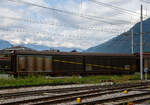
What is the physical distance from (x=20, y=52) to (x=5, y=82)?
19.8 feet

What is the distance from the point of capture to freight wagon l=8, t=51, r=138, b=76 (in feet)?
78.8

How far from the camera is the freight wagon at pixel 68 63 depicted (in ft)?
78.8

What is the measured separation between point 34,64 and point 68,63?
175 inches

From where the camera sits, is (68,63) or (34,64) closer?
(34,64)

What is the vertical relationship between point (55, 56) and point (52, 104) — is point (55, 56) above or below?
above

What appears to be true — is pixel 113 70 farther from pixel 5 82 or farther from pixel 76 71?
pixel 5 82

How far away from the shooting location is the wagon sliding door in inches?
939

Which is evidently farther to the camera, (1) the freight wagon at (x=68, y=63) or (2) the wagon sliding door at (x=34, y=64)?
(1) the freight wagon at (x=68, y=63)

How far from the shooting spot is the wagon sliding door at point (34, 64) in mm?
23844

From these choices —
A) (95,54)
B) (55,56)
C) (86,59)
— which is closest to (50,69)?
(55,56)

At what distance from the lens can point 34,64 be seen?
80.5 feet

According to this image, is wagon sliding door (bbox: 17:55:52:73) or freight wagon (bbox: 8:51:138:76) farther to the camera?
freight wagon (bbox: 8:51:138:76)

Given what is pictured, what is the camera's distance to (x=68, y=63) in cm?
2619

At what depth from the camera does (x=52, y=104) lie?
9562 mm
